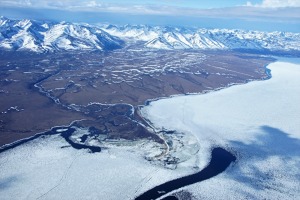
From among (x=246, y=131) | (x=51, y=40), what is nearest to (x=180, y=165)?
(x=246, y=131)

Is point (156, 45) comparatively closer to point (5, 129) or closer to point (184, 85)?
point (184, 85)

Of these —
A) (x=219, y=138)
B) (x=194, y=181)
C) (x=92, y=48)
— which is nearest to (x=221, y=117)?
(x=219, y=138)

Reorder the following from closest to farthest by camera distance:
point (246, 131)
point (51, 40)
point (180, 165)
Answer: point (180, 165) < point (246, 131) < point (51, 40)

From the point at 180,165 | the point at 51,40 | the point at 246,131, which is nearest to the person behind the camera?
the point at 180,165

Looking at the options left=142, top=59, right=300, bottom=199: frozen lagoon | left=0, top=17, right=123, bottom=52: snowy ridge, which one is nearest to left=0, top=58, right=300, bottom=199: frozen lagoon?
left=142, top=59, right=300, bottom=199: frozen lagoon

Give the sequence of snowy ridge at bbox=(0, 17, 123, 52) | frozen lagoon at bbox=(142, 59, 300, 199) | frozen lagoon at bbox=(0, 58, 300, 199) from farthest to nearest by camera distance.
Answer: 1. snowy ridge at bbox=(0, 17, 123, 52)
2. frozen lagoon at bbox=(142, 59, 300, 199)
3. frozen lagoon at bbox=(0, 58, 300, 199)

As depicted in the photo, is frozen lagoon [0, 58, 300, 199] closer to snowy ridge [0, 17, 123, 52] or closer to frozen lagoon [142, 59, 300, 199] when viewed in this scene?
frozen lagoon [142, 59, 300, 199]

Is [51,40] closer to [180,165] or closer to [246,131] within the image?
[246,131]
